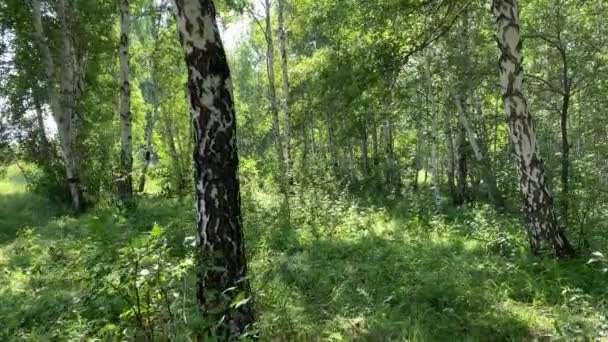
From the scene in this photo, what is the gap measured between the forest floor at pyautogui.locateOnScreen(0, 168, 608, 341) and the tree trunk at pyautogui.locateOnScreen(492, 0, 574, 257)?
16.7 inches

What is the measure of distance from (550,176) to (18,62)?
14014mm

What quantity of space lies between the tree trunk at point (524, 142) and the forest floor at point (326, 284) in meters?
0.43

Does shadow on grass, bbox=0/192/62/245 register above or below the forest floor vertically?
above

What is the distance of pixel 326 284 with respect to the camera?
562 cm

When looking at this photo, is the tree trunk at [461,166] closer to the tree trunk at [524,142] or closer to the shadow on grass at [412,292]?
the shadow on grass at [412,292]

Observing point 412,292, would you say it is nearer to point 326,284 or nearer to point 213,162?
point 326,284

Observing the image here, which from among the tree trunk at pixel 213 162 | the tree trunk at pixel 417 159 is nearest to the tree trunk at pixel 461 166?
the tree trunk at pixel 417 159

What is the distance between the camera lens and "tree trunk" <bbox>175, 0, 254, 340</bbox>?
3740mm

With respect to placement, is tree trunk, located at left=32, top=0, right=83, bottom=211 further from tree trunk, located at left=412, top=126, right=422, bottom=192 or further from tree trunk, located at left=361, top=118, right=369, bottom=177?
tree trunk, located at left=412, top=126, right=422, bottom=192

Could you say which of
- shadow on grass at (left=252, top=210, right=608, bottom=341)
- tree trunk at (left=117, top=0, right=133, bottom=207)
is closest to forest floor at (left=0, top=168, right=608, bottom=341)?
shadow on grass at (left=252, top=210, right=608, bottom=341)

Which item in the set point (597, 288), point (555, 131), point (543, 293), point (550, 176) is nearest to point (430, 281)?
point (543, 293)

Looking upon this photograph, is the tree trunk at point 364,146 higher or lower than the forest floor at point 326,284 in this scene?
higher

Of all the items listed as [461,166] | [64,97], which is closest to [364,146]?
[461,166]

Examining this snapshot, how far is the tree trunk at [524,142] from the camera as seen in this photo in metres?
6.48
